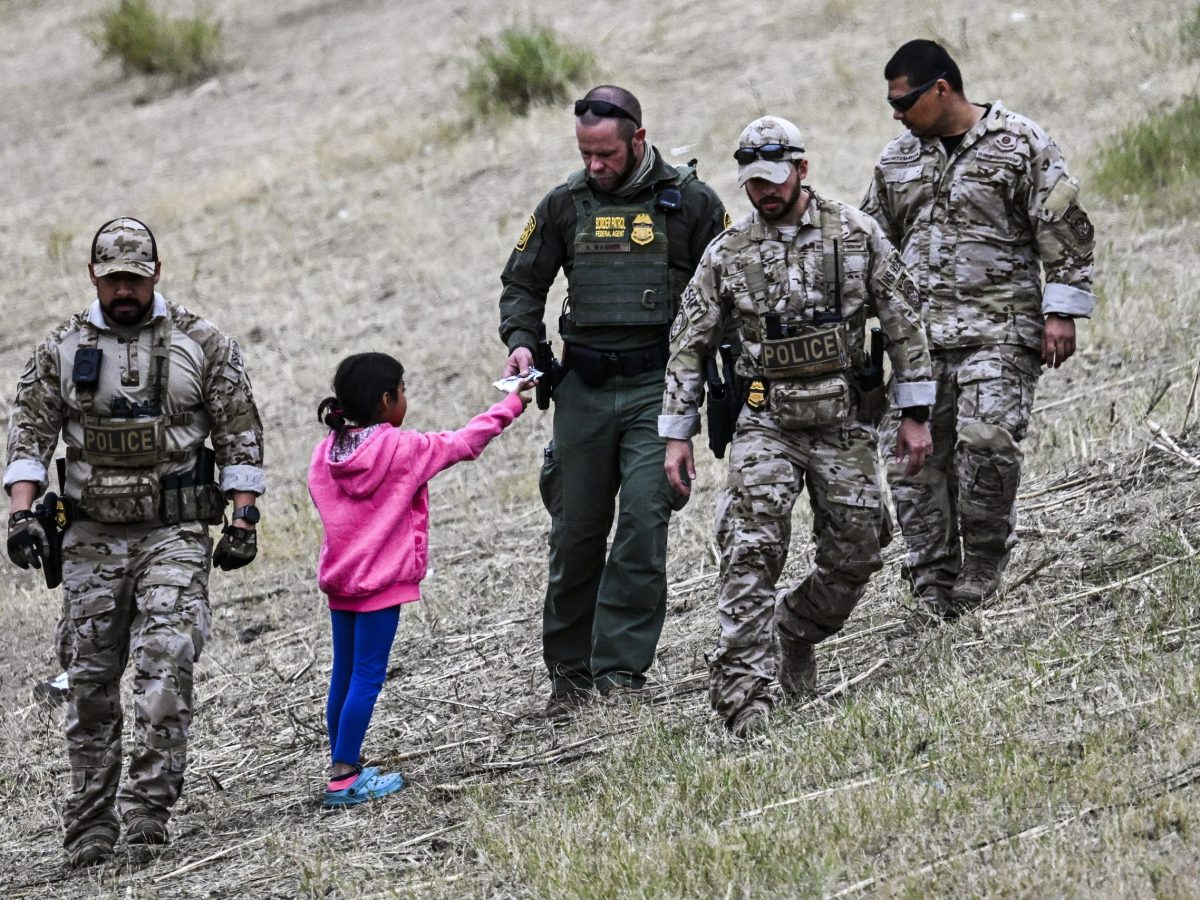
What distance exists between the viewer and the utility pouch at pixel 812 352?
5539mm

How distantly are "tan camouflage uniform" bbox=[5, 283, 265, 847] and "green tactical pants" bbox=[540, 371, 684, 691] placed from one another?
1.19 metres

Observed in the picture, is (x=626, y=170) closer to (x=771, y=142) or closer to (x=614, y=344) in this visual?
(x=614, y=344)

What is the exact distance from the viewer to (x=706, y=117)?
16.9m

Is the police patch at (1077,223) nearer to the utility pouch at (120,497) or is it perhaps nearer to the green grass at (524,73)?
the utility pouch at (120,497)

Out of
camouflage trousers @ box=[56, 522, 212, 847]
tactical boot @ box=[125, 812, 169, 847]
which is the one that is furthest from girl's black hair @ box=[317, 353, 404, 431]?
tactical boot @ box=[125, 812, 169, 847]

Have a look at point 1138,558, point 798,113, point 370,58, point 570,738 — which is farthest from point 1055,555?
point 370,58

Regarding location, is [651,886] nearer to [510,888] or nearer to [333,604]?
[510,888]

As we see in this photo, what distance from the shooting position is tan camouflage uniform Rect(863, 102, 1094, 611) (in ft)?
20.1

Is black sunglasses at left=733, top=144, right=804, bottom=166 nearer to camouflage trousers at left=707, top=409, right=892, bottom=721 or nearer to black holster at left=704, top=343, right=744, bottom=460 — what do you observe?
black holster at left=704, top=343, right=744, bottom=460

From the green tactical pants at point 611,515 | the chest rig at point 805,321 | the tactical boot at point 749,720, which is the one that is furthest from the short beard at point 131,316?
the tactical boot at point 749,720

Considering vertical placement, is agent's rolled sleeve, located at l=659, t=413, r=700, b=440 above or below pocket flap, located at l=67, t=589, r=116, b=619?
above

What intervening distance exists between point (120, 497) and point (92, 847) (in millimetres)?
1128

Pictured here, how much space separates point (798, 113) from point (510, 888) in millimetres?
12524

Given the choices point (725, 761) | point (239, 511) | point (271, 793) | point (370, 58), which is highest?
point (370, 58)
